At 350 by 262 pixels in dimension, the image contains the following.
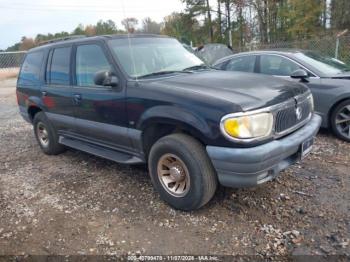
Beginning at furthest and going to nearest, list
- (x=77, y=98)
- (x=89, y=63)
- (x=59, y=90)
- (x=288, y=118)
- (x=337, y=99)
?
(x=337, y=99), (x=59, y=90), (x=77, y=98), (x=89, y=63), (x=288, y=118)

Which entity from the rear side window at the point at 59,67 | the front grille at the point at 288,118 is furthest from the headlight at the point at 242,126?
the rear side window at the point at 59,67

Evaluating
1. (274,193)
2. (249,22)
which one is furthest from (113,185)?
(249,22)

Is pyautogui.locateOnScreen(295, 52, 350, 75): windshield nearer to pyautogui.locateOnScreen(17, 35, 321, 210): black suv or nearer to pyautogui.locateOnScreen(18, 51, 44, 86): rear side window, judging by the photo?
pyautogui.locateOnScreen(17, 35, 321, 210): black suv

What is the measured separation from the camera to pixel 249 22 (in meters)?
26.0

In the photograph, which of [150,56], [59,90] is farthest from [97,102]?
[59,90]

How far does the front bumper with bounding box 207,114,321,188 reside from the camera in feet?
9.67

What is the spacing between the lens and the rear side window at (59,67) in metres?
4.77

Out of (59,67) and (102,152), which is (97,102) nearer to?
(102,152)

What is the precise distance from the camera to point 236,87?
11.1 feet

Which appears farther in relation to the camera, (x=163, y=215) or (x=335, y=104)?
(x=335, y=104)

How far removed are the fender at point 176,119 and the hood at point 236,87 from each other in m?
0.19

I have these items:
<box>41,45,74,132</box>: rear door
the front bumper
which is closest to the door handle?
<box>41,45,74,132</box>: rear door

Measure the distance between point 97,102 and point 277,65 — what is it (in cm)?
369

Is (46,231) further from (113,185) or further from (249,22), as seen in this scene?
(249,22)
